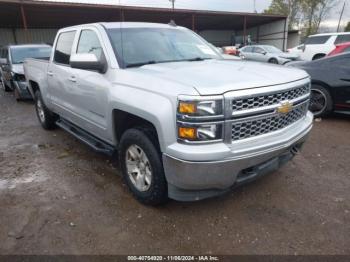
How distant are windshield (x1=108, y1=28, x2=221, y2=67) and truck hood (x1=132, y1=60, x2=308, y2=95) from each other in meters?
0.25

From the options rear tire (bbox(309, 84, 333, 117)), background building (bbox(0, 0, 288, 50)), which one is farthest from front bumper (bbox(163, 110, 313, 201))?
background building (bbox(0, 0, 288, 50))

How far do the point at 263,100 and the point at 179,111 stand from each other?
0.75 metres

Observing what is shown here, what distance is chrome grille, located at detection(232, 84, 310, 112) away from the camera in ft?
7.97

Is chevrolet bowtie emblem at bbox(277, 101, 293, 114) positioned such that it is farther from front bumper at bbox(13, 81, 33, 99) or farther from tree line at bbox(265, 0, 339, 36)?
tree line at bbox(265, 0, 339, 36)

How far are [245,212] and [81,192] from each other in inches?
74.2

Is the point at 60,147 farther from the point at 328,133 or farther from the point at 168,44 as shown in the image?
the point at 328,133

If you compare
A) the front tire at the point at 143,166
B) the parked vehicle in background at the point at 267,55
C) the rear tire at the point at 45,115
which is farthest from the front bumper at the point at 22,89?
the parked vehicle in background at the point at 267,55

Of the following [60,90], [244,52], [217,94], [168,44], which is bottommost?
[244,52]

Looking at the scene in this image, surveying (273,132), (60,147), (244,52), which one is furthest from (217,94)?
(244,52)

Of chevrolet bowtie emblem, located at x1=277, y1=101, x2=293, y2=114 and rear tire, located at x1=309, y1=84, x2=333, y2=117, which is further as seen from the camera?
rear tire, located at x1=309, y1=84, x2=333, y2=117

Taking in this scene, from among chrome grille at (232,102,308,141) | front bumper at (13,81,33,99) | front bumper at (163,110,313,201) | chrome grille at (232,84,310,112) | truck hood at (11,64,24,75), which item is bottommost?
front bumper at (13,81,33,99)

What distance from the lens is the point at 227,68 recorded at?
3.05m

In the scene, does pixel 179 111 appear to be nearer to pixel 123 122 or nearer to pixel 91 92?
pixel 123 122

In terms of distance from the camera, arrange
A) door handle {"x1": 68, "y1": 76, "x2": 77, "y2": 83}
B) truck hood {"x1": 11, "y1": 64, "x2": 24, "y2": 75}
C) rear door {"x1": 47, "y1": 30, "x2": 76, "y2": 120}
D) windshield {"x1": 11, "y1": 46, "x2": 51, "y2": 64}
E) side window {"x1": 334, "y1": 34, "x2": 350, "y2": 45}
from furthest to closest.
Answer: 1. side window {"x1": 334, "y1": 34, "x2": 350, "y2": 45}
2. windshield {"x1": 11, "y1": 46, "x2": 51, "y2": 64}
3. truck hood {"x1": 11, "y1": 64, "x2": 24, "y2": 75}
4. rear door {"x1": 47, "y1": 30, "x2": 76, "y2": 120}
5. door handle {"x1": 68, "y1": 76, "x2": 77, "y2": 83}
